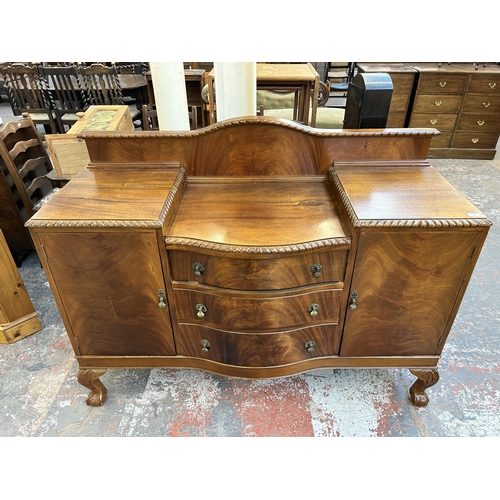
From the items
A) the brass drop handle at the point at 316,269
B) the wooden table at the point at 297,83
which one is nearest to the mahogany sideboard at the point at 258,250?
the brass drop handle at the point at 316,269

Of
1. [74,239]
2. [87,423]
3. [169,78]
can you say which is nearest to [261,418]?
[87,423]

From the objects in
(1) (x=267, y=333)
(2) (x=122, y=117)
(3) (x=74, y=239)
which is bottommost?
(1) (x=267, y=333)

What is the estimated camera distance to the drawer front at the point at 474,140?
15.7 ft

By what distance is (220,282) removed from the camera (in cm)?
152

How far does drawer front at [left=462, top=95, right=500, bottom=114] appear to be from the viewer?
458 cm

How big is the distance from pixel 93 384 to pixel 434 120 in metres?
4.91

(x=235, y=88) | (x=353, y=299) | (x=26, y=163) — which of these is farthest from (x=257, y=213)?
(x=26, y=163)

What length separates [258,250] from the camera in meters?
1.39

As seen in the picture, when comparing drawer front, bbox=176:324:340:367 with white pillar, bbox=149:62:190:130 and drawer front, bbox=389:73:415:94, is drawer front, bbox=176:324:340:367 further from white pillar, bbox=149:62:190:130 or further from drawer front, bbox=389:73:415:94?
drawer front, bbox=389:73:415:94

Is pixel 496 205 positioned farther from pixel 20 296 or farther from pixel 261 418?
pixel 20 296

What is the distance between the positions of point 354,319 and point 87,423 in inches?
56.2

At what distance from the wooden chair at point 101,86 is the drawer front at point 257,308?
421 centimetres

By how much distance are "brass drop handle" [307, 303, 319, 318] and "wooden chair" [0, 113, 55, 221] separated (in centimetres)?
229

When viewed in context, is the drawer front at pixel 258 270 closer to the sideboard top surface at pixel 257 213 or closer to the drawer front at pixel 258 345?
the sideboard top surface at pixel 257 213
